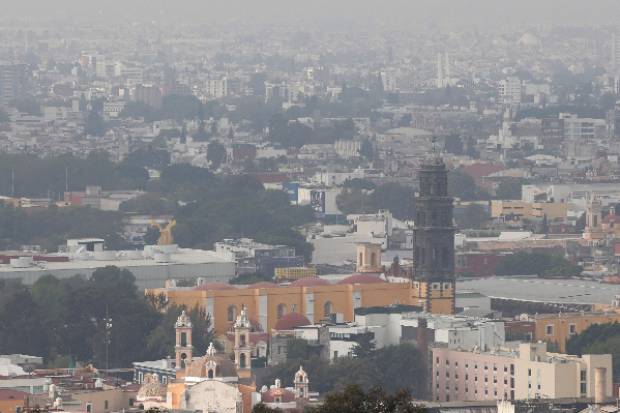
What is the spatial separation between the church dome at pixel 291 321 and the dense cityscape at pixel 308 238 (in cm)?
4

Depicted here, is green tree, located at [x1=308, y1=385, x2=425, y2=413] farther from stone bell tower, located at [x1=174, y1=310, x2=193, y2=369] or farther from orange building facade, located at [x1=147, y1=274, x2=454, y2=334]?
orange building facade, located at [x1=147, y1=274, x2=454, y2=334]

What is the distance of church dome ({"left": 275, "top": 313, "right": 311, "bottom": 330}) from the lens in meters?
45.5

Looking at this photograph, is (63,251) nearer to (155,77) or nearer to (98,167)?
(98,167)

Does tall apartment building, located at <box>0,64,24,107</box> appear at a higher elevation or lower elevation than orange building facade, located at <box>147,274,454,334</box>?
lower

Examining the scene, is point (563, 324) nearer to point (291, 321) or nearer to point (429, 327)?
point (429, 327)

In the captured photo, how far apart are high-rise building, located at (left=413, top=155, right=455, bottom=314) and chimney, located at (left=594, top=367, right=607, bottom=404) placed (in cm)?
879

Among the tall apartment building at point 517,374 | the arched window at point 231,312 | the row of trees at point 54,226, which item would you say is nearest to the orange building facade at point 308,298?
the arched window at point 231,312

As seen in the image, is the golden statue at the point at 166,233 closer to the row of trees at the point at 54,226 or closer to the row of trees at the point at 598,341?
the row of trees at the point at 54,226

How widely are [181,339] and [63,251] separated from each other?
64.7ft

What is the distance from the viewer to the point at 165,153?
306 ft

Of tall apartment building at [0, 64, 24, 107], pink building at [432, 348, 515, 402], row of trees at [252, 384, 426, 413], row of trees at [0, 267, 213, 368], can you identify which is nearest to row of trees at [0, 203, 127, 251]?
row of trees at [0, 267, 213, 368]

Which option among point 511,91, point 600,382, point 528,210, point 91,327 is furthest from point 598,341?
point 511,91

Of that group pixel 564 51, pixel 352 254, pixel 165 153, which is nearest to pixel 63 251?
pixel 352 254

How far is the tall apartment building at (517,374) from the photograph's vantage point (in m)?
39.7
